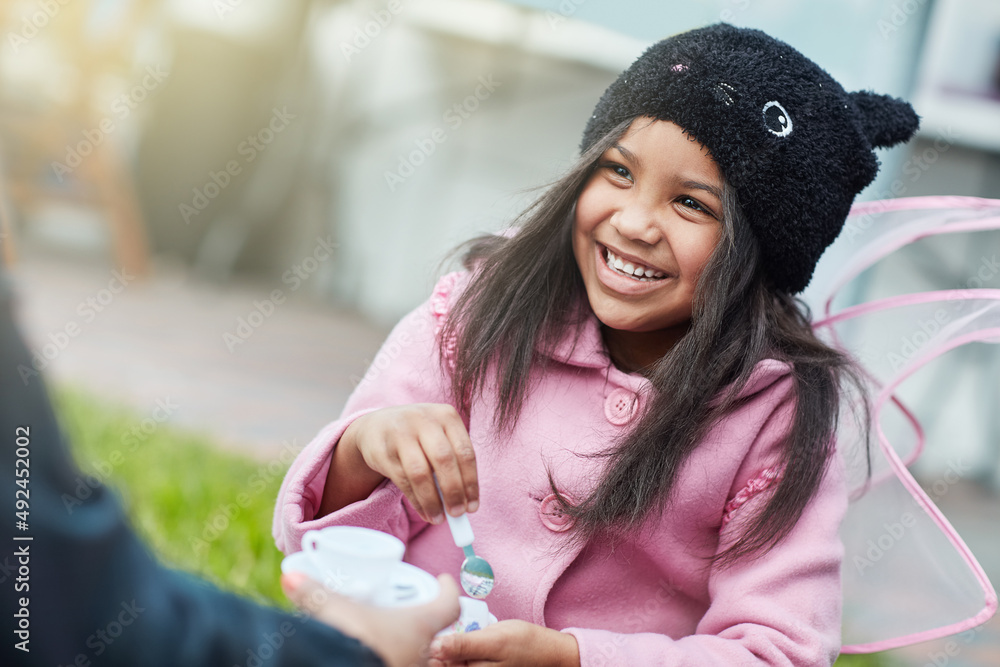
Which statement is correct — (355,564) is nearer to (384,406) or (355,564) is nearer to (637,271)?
(384,406)

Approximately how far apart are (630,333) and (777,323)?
0.68 feet

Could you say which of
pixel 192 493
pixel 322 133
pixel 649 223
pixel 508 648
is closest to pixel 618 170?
pixel 649 223

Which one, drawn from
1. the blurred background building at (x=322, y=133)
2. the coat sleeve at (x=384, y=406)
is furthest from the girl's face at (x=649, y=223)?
the blurred background building at (x=322, y=133)

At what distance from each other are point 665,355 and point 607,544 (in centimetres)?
26

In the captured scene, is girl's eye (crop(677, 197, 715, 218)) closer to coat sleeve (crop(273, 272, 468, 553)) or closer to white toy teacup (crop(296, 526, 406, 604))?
coat sleeve (crop(273, 272, 468, 553))

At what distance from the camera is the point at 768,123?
1228 millimetres

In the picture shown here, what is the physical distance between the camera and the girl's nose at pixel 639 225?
4.05ft

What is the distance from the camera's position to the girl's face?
1247mm

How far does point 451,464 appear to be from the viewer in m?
1.09

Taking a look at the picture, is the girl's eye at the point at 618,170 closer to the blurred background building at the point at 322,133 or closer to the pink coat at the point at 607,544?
the pink coat at the point at 607,544

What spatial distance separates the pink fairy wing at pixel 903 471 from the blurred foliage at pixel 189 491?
3.39 ft

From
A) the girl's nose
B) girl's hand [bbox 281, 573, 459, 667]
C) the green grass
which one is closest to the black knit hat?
the girl's nose

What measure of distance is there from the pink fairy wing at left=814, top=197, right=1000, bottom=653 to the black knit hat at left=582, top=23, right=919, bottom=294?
0.72 ft

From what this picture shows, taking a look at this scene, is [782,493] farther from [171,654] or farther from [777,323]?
[171,654]
